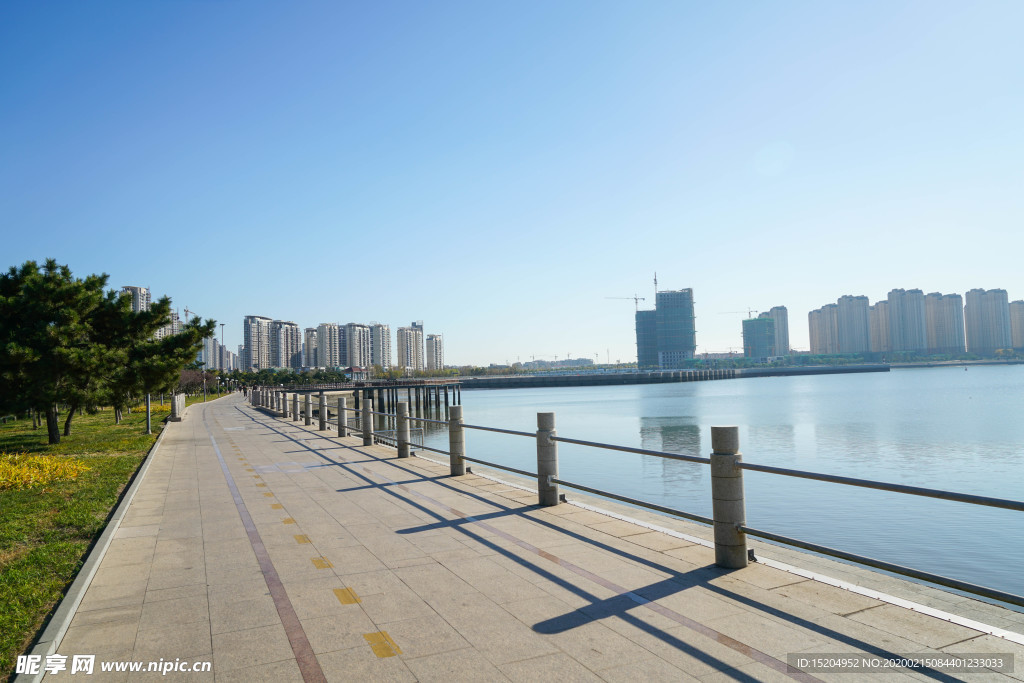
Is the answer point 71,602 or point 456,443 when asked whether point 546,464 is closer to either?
point 456,443

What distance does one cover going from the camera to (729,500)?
6023 mm

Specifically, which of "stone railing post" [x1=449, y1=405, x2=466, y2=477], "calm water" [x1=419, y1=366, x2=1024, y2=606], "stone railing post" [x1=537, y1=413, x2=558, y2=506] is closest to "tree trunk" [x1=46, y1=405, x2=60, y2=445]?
"calm water" [x1=419, y1=366, x2=1024, y2=606]

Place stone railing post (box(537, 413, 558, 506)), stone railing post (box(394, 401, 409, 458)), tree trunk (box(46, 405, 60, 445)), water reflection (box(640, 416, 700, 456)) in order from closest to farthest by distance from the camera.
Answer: stone railing post (box(537, 413, 558, 506))
stone railing post (box(394, 401, 409, 458))
tree trunk (box(46, 405, 60, 445))
water reflection (box(640, 416, 700, 456))

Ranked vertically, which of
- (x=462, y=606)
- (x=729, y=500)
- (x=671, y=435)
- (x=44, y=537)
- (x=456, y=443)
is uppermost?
(x=729, y=500)

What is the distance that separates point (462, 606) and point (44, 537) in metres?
6.61

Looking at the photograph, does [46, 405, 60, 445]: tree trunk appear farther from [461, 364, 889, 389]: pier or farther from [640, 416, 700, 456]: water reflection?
[461, 364, 889, 389]: pier

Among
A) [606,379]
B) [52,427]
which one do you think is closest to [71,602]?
[52,427]

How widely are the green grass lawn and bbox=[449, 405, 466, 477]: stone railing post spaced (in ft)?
18.3

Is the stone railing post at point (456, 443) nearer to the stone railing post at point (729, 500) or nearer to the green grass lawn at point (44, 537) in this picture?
the green grass lawn at point (44, 537)

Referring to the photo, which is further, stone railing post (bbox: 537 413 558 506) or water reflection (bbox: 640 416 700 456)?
water reflection (bbox: 640 416 700 456)

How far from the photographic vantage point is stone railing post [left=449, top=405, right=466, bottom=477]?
1198cm

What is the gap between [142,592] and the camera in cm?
602

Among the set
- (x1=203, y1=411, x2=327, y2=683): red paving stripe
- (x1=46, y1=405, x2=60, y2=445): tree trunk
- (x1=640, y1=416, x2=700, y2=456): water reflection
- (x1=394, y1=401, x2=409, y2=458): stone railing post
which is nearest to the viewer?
(x1=203, y1=411, x2=327, y2=683): red paving stripe

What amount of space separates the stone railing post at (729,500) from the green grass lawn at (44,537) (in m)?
5.59
